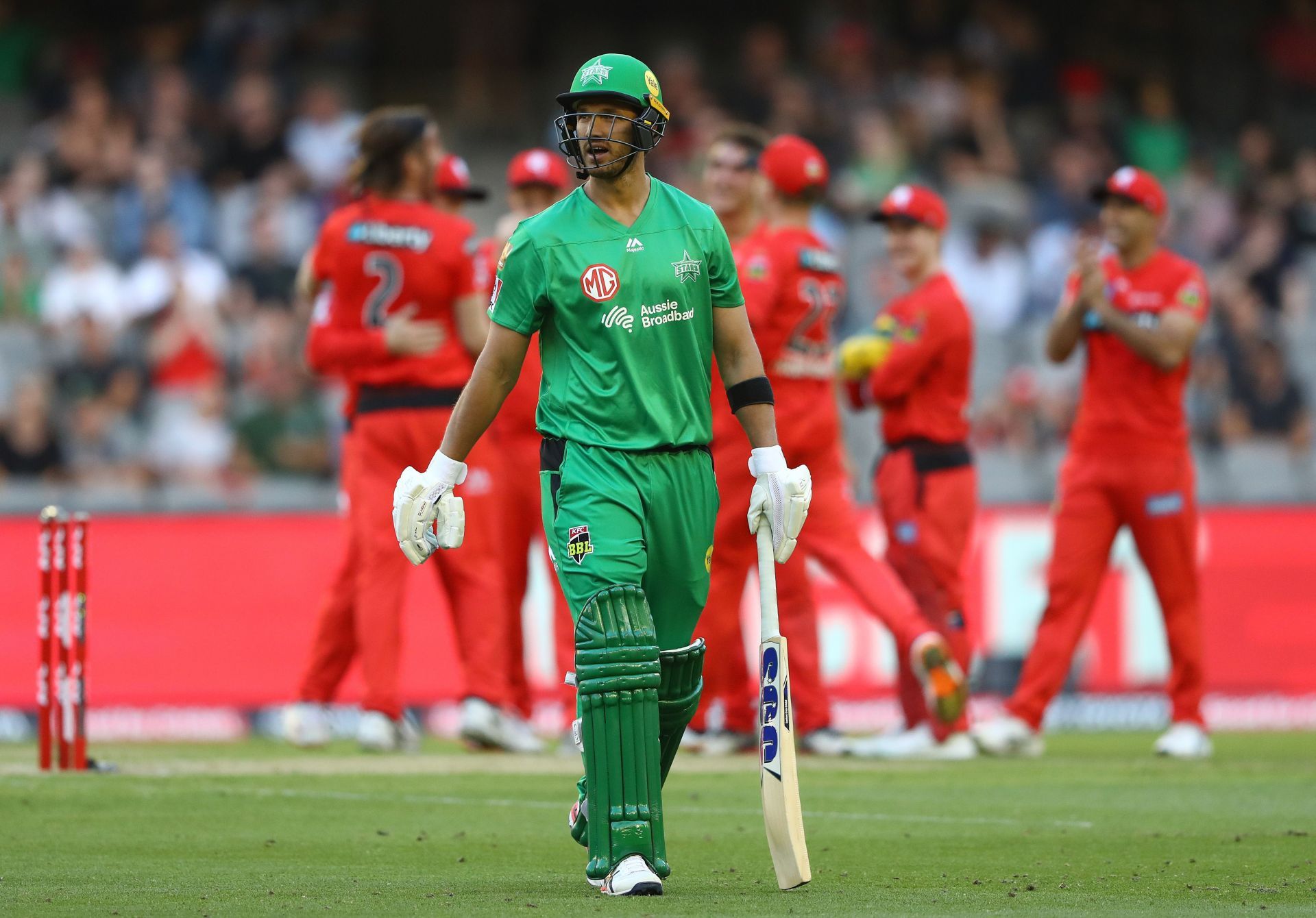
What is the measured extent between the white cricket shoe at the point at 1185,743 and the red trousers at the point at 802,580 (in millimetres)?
1451

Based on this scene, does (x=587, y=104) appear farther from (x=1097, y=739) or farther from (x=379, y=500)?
(x=1097, y=739)

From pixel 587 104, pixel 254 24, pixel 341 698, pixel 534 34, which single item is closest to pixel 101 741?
pixel 341 698

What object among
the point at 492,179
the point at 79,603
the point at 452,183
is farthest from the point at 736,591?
the point at 492,179

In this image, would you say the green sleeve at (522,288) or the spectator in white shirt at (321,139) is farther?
the spectator in white shirt at (321,139)

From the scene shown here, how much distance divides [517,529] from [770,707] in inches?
191

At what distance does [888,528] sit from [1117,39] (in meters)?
13.1

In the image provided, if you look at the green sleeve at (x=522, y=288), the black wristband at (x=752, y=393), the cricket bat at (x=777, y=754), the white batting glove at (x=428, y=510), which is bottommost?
the cricket bat at (x=777, y=754)

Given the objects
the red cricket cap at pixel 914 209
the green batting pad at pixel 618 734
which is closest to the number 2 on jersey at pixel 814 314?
the red cricket cap at pixel 914 209

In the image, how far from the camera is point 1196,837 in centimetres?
714

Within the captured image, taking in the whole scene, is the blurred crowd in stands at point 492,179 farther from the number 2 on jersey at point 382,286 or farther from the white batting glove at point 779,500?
the white batting glove at point 779,500

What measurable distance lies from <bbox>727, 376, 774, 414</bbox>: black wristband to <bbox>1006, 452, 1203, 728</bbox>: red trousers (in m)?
4.49

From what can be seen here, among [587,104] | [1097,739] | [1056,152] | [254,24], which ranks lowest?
[1097,739]

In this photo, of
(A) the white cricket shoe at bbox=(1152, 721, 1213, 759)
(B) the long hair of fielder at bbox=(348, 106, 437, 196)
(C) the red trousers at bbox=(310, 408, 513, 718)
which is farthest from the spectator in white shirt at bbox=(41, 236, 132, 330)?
(A) the white cricket shoe at bbox=(1152, 721, 1213, 759)

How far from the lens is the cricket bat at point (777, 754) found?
5625 mm
